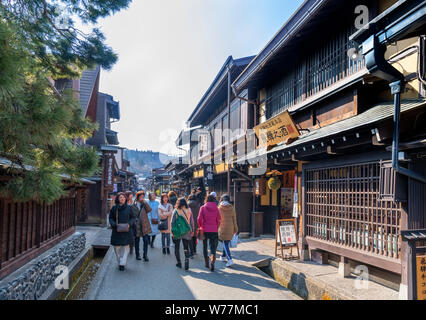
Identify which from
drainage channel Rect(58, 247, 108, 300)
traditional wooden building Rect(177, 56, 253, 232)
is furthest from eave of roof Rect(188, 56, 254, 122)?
drainage channel Rect(58, 247, 108, 300)

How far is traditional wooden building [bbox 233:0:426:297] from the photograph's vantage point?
4.79 metres

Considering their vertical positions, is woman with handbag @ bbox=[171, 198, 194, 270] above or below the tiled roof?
below

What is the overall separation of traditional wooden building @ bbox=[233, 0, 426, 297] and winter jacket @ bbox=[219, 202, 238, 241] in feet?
6.90

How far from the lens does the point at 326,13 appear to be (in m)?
7.70

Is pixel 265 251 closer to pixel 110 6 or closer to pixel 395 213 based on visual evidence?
pixel 395 213

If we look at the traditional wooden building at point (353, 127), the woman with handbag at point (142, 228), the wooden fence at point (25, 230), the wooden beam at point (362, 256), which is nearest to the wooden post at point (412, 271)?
the traditional wooden building at point (353, 127)

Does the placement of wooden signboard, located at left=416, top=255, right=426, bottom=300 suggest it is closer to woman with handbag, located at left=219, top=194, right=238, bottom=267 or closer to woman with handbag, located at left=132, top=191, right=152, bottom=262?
woman with handbag, located at left=219, top=194, right=238, bottom=267

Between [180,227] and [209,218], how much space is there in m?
0.84

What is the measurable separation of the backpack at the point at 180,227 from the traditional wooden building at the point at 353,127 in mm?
3444

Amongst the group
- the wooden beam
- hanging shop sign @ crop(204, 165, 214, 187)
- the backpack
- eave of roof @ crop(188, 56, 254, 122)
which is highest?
eave of roof @ crop(188, 56, 254, 122)

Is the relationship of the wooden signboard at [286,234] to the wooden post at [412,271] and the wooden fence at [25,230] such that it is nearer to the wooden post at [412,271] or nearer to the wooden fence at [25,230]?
the wooden post at [412,271]

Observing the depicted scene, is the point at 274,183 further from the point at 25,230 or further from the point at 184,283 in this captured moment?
the point at 25,230

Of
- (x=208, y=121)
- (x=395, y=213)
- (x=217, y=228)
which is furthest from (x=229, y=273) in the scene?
(x=208, y=121)

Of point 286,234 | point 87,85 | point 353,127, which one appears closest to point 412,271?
point 353,127
